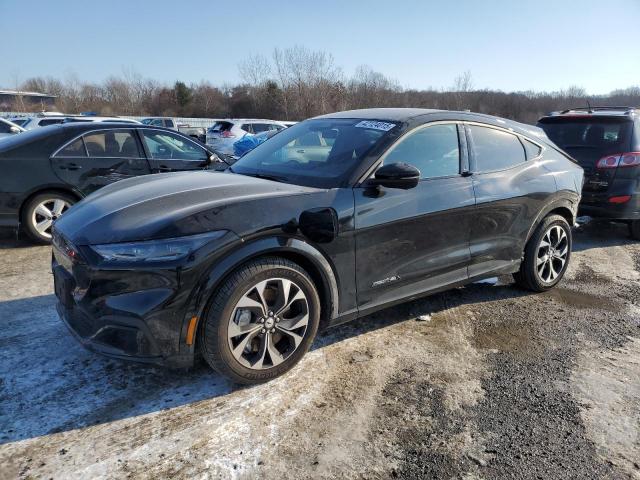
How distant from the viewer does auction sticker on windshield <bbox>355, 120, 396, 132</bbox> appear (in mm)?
3557

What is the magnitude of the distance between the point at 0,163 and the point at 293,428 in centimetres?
497

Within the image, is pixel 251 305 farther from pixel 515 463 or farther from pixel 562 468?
pixel 562 468

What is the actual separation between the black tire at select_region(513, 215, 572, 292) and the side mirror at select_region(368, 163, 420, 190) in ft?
6.29

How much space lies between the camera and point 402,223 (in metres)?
3.32

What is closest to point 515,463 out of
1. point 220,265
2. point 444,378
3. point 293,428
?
point 444,378

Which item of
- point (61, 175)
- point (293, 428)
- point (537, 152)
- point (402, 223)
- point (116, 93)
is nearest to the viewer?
point (293, 428)

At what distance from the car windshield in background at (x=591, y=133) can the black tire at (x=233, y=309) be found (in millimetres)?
5408

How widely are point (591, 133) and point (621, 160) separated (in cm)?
60

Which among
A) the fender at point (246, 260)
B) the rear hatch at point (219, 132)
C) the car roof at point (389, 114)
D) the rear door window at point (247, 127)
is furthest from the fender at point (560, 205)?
the rear door window at point (247, 127)

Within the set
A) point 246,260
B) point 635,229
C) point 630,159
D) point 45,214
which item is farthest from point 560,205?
point 45,214

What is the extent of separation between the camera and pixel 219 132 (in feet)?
55.3

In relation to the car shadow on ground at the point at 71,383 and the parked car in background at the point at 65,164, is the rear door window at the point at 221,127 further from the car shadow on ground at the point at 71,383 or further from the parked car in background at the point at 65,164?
the car shadow on ground at the point at 71,383

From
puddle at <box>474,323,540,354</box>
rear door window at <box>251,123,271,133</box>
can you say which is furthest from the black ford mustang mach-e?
rear door window at <box>251,123,271,133</box>

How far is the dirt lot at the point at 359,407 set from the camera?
233cm
